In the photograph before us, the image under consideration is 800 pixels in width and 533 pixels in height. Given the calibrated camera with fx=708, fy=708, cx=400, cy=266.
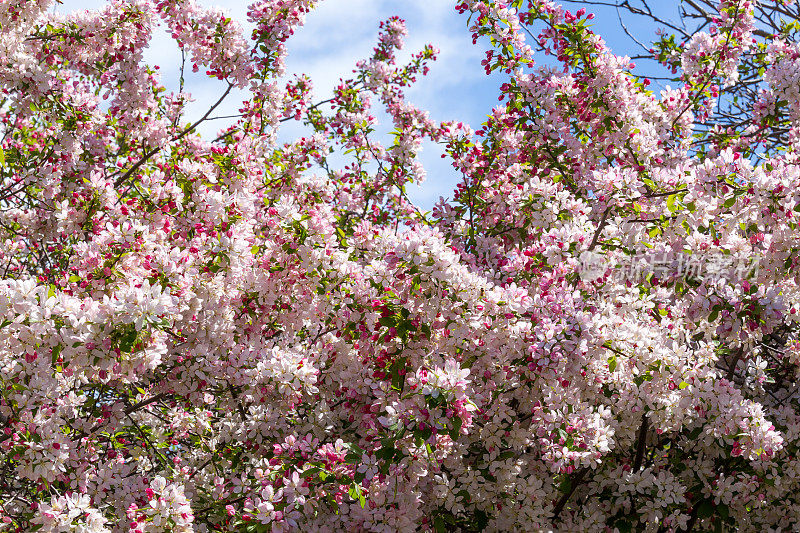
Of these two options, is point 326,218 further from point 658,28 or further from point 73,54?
point 658,28

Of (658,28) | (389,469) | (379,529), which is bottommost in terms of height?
(379,529)

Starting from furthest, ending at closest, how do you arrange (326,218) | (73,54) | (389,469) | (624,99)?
(73,54) → (624,99) → (326,218) → (389,469)

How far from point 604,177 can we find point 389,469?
2.31 meters

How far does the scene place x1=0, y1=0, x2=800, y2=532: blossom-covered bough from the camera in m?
3.80

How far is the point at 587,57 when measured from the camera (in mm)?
5781

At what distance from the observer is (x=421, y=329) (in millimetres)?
4047

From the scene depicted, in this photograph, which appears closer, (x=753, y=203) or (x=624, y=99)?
(x=753, y=203)

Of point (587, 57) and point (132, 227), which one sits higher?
point (587, 57)

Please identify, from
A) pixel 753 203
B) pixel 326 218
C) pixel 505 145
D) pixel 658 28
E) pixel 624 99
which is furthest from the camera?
pixel 658 28

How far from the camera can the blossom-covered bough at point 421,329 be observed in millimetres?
3801

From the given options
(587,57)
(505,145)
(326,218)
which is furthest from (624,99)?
(326,218)

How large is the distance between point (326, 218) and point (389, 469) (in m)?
1.61

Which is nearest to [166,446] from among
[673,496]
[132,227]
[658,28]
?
[132,227]

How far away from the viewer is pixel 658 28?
26.6 feet
